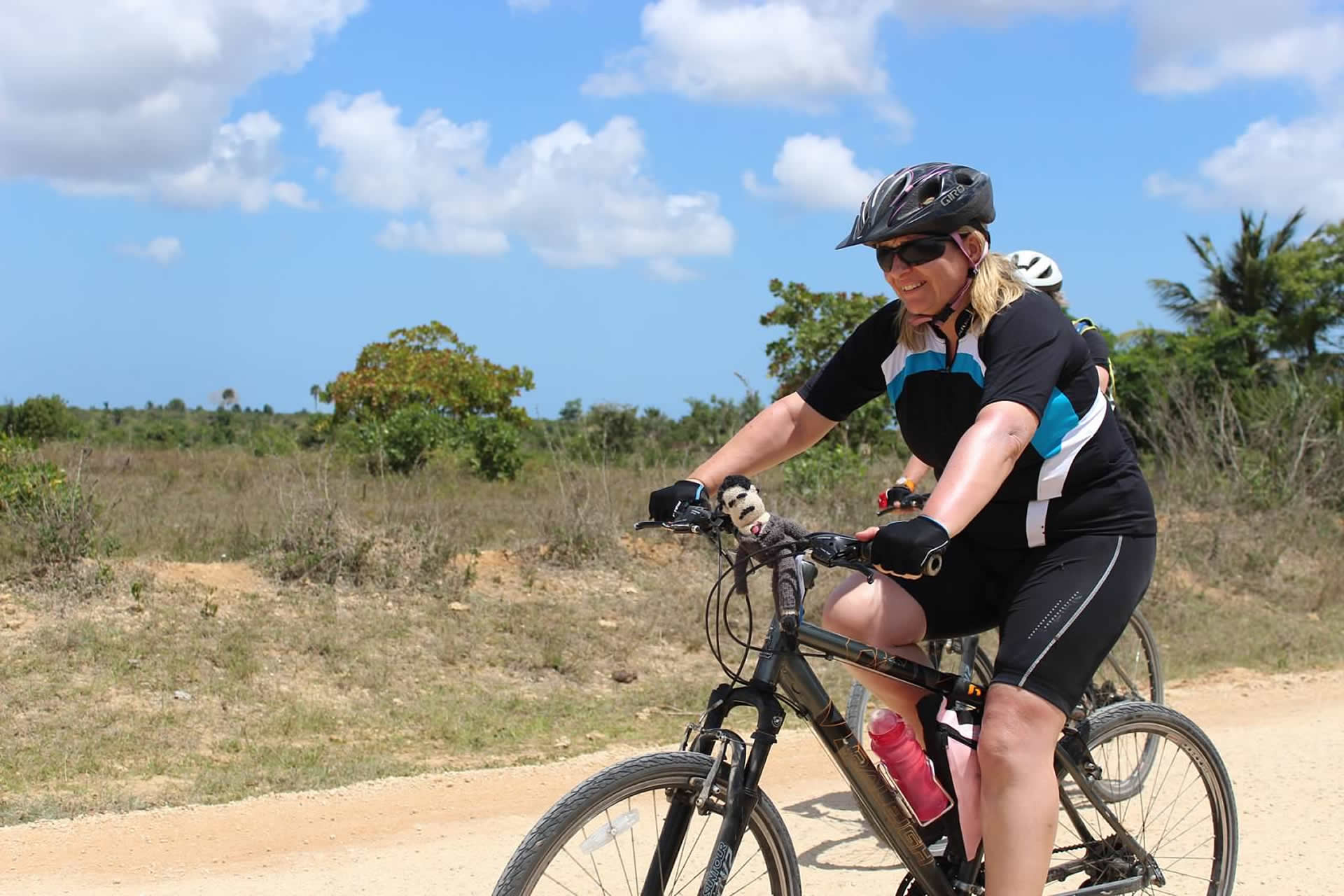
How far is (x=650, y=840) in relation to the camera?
3.18 meters

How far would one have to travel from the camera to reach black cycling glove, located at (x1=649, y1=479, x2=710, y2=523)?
327 centimetres

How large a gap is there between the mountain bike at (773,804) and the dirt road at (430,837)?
3.57 feet

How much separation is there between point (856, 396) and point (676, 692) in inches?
A: 193

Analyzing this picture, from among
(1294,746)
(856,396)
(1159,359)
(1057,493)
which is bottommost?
(1294,746)

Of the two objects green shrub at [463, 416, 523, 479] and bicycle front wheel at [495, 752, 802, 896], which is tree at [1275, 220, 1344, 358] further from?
bicycle front wheel at [495, 752, 802, 896]

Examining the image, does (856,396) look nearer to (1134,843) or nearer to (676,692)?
(1134,843)

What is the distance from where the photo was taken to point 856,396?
3707 mm

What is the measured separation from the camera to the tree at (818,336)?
14453 millimetres

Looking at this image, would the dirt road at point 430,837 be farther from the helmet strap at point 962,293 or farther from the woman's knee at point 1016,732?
the helmet strap at point 962,293

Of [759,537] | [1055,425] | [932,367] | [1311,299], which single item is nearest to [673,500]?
[759,537]

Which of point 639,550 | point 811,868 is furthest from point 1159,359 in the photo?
point 811,868

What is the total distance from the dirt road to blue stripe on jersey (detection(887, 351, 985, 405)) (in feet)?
7.00

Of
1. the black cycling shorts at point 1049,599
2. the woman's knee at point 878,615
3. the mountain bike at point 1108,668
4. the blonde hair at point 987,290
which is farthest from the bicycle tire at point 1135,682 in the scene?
the blonde hair at point 987,290

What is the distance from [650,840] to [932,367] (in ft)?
4.61
